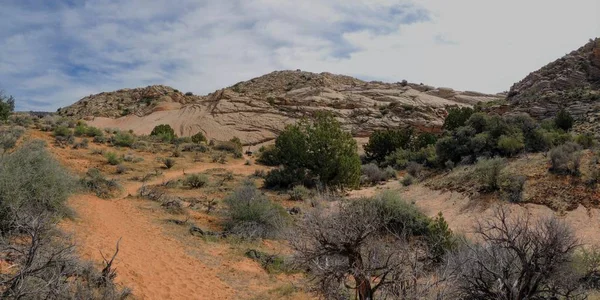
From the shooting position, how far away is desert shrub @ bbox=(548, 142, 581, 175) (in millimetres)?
13477

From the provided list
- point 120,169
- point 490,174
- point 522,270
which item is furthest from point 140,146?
point 522,270

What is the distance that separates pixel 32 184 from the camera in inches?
369

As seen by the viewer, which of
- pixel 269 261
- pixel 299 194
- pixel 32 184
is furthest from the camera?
pixel 299 194

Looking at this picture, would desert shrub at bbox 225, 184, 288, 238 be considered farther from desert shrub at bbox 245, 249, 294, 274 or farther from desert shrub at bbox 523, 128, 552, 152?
desert shrub at bbox 523, 128, 552, 152

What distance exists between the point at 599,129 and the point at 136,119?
136 feet

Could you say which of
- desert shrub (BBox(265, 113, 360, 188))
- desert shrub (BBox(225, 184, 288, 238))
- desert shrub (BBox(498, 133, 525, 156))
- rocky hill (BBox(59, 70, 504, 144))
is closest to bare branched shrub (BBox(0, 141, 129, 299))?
desert shrub (BBox(225, 184, 288, 238))

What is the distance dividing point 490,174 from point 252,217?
8.56m

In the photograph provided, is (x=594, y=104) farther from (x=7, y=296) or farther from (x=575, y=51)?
(x=7, y=296)

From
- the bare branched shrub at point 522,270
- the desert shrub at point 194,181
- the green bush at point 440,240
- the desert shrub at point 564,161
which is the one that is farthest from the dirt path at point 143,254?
the desert shrub at point 564,161

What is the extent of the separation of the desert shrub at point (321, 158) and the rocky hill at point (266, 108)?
19373mm

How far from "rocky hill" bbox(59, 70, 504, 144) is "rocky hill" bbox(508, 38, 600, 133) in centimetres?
1061

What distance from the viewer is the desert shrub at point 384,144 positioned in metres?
30.7

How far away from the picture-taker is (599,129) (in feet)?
64.6

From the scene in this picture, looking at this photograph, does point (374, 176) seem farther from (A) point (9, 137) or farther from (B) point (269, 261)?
(A) point (9, 137)
